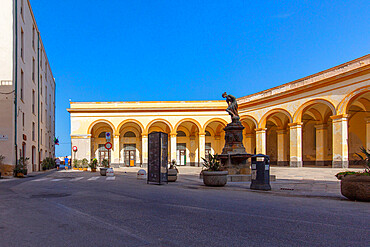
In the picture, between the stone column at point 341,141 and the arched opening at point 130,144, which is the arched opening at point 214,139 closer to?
the arched opening at point 130,144

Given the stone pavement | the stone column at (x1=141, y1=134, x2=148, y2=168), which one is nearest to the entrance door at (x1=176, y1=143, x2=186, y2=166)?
the stone column at (x1=141, y1=134, x2=148, y2=168)

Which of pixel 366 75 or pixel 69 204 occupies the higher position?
pixel 366 75

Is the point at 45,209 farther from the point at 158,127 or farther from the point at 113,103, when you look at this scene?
the point at 158,127

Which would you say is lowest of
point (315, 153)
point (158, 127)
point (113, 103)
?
point (315, 153)

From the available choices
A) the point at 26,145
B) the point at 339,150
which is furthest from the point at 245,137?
the point at 26,145

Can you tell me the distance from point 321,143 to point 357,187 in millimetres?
25702

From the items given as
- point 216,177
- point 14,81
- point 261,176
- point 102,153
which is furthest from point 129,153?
point 261,176

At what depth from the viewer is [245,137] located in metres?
39.5

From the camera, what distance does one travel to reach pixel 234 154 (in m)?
15.4

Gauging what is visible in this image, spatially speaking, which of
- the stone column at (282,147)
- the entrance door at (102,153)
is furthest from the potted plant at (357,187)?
the entrance door at (102,153)

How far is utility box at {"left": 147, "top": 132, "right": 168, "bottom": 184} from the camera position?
13.3 meters

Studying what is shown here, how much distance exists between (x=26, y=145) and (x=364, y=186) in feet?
79.5

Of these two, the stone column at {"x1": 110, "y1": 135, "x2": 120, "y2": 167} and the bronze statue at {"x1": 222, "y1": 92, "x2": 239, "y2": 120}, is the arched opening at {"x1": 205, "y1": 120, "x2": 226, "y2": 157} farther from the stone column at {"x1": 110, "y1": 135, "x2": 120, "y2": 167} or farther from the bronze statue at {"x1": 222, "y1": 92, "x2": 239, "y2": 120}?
the bronze statue at {"x1": 222, "y1": 92, "x2": 239, "y2": 120}

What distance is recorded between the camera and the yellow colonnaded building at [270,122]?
82.6ft
